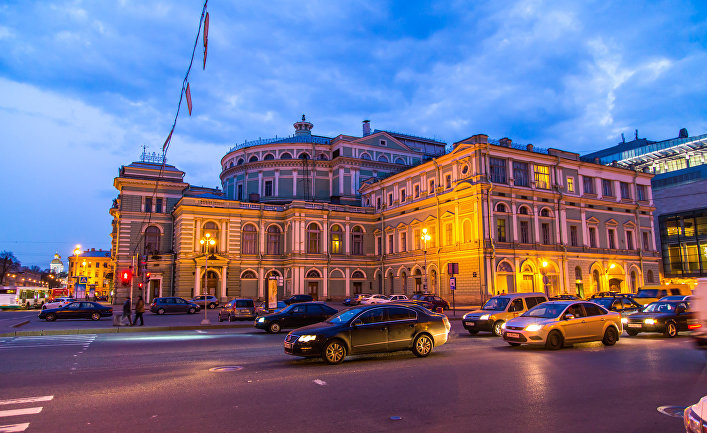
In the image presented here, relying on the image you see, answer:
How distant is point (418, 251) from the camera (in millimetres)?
54656

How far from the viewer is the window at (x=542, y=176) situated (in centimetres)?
5166

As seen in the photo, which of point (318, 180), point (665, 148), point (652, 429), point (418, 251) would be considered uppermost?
point (665, 148)

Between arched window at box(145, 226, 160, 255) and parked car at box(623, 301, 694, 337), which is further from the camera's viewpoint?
arched window at box(145, 226, 160, 255)

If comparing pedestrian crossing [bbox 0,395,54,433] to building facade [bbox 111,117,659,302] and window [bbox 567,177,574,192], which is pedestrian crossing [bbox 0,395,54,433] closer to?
building facade [bbox 111,117,659,302]

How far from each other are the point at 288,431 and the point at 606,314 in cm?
1401

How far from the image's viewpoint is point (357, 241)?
63000 mm

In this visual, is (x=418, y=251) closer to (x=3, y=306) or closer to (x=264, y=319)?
(x=264, y=319)

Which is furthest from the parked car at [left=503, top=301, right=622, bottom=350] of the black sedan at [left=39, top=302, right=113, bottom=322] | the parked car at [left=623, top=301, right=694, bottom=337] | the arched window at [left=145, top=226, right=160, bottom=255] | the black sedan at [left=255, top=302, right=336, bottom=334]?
the arched window at [left=145, top=226, right=160, bottom=255]

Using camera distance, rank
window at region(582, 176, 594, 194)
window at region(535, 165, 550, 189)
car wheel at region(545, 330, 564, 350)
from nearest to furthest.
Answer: car wheel at region(545, 330, 564, 350)
window at region(535, 165, 550, 189)
window at region(582, 176, 594, 194)

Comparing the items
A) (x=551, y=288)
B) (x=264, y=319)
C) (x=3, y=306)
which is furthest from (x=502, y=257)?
(x=3, y=306)

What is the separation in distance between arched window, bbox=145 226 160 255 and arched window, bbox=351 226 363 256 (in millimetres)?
24257

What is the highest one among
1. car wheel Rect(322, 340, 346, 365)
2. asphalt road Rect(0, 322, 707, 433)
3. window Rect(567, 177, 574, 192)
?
window Rect(567, 177, 574, 192)

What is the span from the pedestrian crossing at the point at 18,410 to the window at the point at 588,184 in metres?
56.3

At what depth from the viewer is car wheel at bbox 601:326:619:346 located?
1683 centimetres
